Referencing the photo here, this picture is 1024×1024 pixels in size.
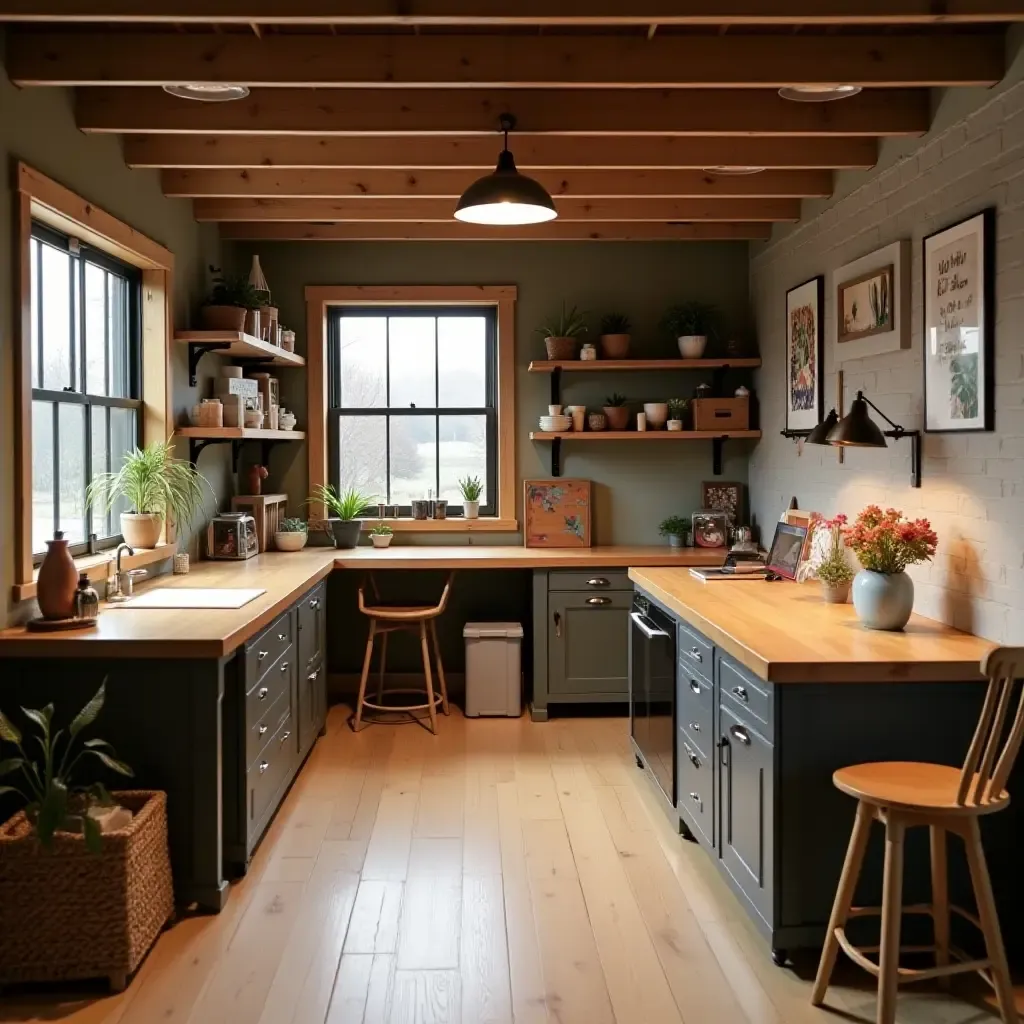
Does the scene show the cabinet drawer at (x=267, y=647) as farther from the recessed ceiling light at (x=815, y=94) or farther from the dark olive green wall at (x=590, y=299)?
the recessed ceiling light at (x=815, y=94)

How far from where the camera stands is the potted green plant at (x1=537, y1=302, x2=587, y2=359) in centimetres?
567

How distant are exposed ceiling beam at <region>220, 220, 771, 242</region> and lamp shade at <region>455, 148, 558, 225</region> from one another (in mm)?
2026

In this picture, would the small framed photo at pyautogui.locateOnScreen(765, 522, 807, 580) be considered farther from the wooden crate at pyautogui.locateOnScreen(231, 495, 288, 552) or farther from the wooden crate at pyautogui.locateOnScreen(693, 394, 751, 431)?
the wooden crate at pyautogui.locateOnScreen(231, 495, 288, 552)

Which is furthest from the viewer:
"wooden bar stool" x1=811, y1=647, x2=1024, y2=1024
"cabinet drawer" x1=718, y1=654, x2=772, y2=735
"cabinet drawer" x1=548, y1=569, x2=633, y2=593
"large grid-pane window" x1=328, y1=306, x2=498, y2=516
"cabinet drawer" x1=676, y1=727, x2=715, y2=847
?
"large grid-pane window" x1=328, y1=306, x2=498, y2=516

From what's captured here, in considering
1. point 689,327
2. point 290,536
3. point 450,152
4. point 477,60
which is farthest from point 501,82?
point 290,536

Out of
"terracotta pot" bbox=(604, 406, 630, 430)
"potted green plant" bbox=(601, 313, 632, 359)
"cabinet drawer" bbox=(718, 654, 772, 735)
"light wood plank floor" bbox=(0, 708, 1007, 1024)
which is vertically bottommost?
"light wood plank floor" bbox=(0, 708, 1007, 1024)

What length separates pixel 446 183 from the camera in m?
4.48

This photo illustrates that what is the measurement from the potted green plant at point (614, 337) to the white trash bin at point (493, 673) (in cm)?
160

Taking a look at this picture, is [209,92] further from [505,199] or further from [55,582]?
[55,582]

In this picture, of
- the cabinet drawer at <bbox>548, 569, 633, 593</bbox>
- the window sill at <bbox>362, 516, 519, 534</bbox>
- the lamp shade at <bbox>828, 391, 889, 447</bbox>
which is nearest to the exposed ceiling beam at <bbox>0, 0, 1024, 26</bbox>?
the lamp shade at <bbox>828, 391, 889, 447</bbox>

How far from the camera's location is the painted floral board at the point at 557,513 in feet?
19.2

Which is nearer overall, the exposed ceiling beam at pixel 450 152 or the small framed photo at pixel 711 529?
the exposed ceiling beam at pixel 450 152

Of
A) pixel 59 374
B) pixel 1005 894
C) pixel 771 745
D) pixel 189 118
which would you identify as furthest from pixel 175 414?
pixel 1005 894

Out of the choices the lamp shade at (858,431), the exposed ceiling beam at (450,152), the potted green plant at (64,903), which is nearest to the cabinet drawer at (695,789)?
the lamp shade at (858,431)
